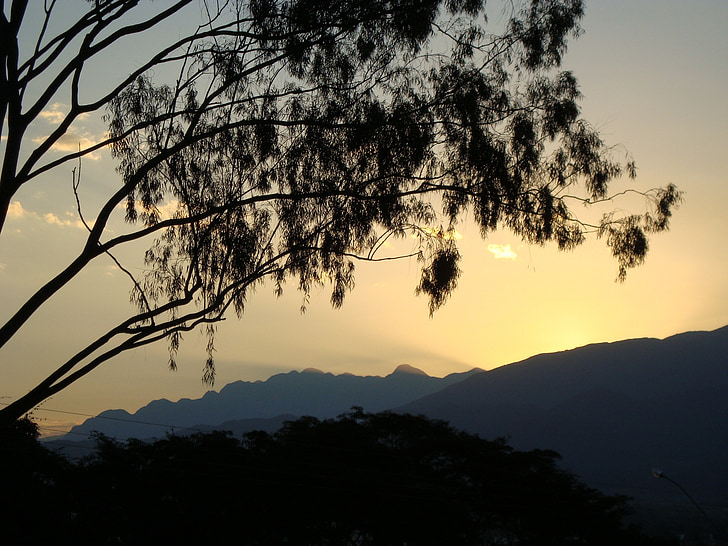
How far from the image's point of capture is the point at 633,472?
16938cm

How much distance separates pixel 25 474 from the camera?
2081cm

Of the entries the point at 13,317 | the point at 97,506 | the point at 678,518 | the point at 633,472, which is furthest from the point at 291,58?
the point at 633,472

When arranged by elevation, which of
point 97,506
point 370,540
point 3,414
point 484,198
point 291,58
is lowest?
point 370,540

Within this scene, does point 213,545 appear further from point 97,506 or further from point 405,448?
point 405,448

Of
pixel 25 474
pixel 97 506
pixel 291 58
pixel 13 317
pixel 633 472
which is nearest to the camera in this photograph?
pixel 13 317

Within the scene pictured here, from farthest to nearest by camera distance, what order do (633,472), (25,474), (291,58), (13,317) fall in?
(633,472)
(25,474)
(291,58)
(13,317)

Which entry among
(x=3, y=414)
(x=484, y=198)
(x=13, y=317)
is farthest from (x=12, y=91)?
(x=484, y=198)

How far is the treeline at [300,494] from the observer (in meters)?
22.0

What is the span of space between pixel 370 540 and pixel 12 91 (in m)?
19.8

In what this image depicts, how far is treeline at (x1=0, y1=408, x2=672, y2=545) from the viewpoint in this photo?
2200 centimetres

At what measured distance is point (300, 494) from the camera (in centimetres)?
2439

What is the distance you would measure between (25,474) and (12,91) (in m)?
15.4

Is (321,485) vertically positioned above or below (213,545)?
above

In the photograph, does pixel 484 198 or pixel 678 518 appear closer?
pixel 484 198
